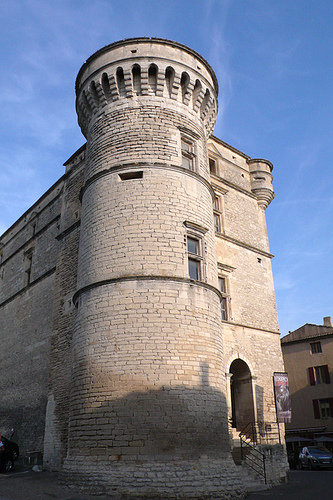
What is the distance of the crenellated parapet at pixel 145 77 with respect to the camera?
1352 centimetres

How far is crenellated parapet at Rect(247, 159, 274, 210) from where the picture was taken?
65.4 feet

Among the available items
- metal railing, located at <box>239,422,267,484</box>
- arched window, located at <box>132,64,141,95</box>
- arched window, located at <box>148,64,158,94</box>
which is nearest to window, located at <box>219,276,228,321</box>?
metal railing, located at <box>239,422,267,484</box>

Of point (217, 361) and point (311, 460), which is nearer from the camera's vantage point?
point (217, 361)

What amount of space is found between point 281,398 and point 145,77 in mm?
12029

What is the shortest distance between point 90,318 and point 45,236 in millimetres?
10162

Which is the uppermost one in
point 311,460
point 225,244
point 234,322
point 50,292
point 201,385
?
point 225,244

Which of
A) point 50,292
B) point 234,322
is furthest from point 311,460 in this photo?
point 50,292

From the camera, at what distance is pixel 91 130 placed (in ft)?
47.4

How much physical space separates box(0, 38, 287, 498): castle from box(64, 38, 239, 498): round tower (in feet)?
0.12

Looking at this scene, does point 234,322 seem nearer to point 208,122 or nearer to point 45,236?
point 208,122

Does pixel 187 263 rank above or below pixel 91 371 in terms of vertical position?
above

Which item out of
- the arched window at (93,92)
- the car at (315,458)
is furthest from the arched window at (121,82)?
the car at (315,458)

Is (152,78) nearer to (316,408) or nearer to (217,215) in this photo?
(217,215)

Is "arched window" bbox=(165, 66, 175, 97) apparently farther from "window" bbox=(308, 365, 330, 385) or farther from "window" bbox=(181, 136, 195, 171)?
"window" bbox=(308, 365, 330, 385)
